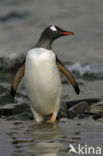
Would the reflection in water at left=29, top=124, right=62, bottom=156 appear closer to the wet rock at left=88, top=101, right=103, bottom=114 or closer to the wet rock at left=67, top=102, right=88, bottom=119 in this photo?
the wet rock at left=67, top=102, right=88, bottom=119

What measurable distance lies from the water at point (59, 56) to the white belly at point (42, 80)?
0.87 ft

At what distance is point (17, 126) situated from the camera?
737cm

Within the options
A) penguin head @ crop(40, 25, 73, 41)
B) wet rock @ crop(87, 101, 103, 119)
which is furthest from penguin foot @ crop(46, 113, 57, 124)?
penguin head @ crop(40, 25, 73, 41)

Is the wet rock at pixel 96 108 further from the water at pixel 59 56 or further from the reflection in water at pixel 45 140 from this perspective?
the reflection in water at pixel 45 140

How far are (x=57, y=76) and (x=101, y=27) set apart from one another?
31.3 feet

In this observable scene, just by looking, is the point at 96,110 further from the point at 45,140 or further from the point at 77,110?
the point at 45,140

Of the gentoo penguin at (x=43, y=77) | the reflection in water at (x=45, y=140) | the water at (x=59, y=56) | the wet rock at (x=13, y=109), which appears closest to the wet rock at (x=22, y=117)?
the water at (x=59, y=56)

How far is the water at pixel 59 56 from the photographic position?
6324 mm

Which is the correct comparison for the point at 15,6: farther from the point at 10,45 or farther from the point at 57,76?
the point at 57,76

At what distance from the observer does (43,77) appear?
7.64 metres

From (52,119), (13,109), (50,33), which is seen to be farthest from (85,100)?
(50,33)

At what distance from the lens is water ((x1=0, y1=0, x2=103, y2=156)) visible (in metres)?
6.32

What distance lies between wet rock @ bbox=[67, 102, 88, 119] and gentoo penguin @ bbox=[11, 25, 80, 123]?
7.8 inches

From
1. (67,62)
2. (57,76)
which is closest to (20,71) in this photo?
(57,76)
